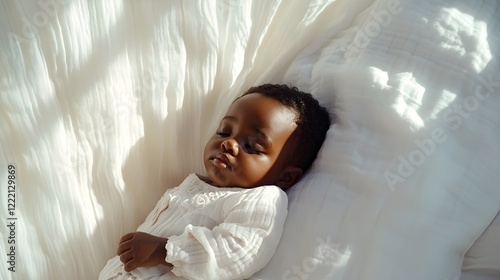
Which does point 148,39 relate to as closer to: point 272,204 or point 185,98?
point 185,98

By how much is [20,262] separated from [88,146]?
0.79ft

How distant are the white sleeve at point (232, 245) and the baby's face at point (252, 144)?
3.7 inches

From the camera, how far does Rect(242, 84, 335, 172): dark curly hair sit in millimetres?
1029

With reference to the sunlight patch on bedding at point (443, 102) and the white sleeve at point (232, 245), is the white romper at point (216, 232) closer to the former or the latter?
the white sleeve at point (232, 245)

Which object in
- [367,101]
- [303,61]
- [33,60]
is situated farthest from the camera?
[303,61]

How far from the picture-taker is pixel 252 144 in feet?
3.24

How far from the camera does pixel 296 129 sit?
1.03 metres

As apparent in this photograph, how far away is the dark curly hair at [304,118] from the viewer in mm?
1029

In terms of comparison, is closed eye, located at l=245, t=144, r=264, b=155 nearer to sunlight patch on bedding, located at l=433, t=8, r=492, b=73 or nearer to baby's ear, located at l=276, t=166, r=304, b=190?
baby's ear, located at l=276, t=166, r=304, b=190

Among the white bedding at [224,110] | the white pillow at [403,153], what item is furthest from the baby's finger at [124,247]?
the white pillow at [403,153]

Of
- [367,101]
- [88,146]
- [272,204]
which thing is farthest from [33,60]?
[367,101]

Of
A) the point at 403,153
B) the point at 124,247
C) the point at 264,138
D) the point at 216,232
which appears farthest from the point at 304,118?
the point at 124,247

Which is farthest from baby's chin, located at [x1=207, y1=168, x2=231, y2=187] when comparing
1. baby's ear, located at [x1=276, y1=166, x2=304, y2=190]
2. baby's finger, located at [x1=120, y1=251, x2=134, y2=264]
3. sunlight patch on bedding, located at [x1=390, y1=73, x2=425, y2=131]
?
sunlight patch on bedding, located at [x1=390, y1=73, x2=425, y2=131]

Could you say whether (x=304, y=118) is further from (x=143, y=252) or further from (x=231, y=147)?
(x=143, y=252)
